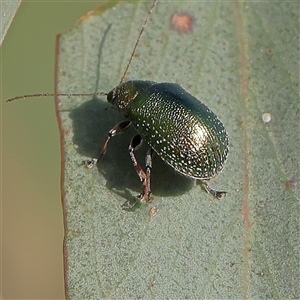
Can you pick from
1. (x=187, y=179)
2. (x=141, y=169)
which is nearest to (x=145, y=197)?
(x=141, y=169)

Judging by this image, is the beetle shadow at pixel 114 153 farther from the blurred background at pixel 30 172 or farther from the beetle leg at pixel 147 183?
the blurred background at pixel 30 172

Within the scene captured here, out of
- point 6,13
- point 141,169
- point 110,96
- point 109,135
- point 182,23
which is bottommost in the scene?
point 141,169

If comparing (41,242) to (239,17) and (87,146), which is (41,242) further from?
(239,17)

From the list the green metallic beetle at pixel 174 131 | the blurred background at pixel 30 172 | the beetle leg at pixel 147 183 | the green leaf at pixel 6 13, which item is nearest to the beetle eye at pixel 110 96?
the green metallic beetle at pixel 174 131

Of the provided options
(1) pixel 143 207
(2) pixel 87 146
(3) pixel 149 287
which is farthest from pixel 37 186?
(3) pixel 149 287

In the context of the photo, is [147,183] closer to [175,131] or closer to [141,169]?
[141,169]

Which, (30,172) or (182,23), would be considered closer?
(182,23)
